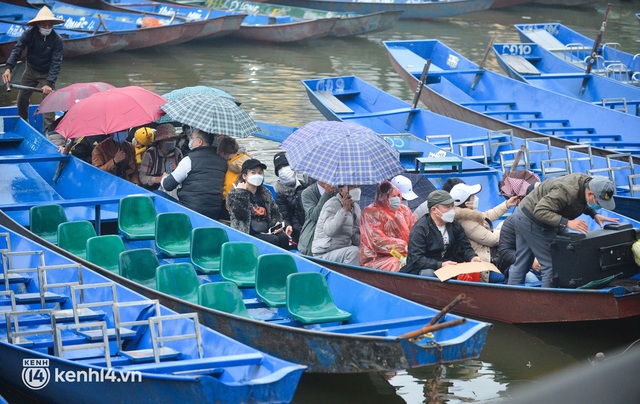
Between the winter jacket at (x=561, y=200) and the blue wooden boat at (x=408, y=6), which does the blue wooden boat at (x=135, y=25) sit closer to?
the blue wooden boat at (x=408, y=6)

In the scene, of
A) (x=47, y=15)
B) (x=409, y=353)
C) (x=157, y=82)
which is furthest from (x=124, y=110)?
(x=157, y=82)

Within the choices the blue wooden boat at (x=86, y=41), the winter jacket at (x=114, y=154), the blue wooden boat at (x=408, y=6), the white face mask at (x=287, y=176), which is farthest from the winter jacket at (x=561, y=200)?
the blue wooden boat at (x=408, y=6)

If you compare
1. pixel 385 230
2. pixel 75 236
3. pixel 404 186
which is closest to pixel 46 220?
pixel 75 236

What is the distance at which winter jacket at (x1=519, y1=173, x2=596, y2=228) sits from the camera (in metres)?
7.07

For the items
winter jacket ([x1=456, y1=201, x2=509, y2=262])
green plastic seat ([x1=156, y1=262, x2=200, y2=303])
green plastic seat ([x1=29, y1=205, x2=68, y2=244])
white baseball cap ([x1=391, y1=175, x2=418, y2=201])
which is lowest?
green plastic seat ([x1=29, y1=205, x2=68, y2=244])

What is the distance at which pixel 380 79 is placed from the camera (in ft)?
62.7

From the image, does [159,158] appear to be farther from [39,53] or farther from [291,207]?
[39,53]

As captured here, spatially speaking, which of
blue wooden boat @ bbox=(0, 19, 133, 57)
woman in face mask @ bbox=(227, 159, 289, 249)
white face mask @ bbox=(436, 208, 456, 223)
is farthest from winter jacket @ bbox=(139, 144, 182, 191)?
blue wooden boat @ bbox=(0, 19, 133, 57)

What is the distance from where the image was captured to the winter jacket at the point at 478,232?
7910 mm

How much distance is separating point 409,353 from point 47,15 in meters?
7.66

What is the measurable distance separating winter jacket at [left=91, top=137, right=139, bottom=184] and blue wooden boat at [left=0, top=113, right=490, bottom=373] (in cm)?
16

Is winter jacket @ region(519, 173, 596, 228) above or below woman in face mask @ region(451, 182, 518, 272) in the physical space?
above

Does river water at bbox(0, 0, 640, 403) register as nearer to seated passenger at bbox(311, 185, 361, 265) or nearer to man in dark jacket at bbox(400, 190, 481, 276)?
man in dark jacket at bbox(400, 190, 481, 276)

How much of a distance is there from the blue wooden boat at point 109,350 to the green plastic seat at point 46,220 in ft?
3.82
